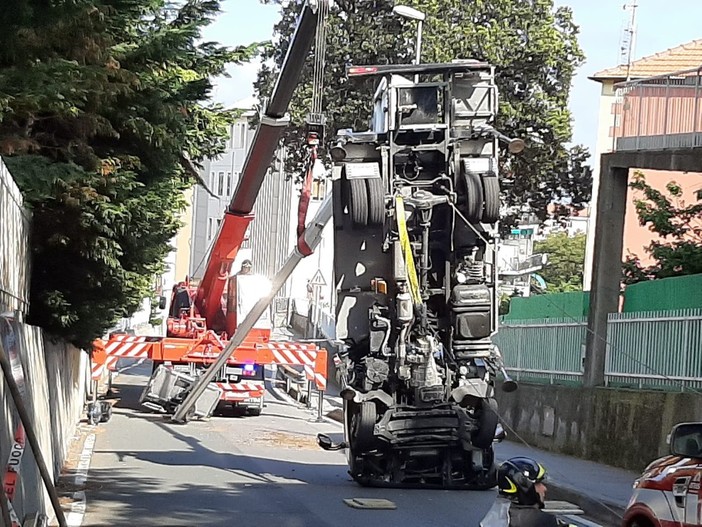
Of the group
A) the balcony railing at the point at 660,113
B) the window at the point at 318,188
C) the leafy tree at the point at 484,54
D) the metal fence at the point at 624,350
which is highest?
the leafy tree at the point at 484,54

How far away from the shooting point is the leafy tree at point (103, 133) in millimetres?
10055

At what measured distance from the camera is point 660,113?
17859mm

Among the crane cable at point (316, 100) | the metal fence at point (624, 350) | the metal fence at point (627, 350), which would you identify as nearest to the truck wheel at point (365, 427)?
the metal fence at point (624, 350)

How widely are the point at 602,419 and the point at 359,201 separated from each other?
671 cm

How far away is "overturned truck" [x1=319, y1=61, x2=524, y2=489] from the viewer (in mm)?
13648

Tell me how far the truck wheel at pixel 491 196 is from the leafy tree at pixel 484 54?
15.8m

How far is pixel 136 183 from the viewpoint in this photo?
12531 millimetres

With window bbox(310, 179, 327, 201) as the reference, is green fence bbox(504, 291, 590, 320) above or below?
below

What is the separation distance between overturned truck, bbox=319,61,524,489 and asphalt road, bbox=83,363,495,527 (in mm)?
599

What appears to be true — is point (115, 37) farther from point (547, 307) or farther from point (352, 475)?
point (547, 307)

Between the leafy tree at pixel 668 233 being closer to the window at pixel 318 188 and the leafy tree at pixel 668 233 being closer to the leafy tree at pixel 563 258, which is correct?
the window at pixel 318 188

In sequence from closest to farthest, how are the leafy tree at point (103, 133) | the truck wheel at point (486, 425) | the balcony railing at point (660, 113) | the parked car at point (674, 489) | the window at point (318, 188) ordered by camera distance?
the parked car at point (674, 489) → the leafy tree at point (103, 133) → the truck wheel at point (486, 425) → the balcony railing at point (660, 113) → the window at point (318, 188)

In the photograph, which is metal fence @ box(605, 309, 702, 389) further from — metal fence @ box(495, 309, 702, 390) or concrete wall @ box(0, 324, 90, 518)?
concrete wall @ box(0, 324, 90, 518)

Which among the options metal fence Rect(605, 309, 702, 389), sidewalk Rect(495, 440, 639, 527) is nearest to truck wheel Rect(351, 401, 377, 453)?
sidewalk Rect(495, 440, 639, 527)
